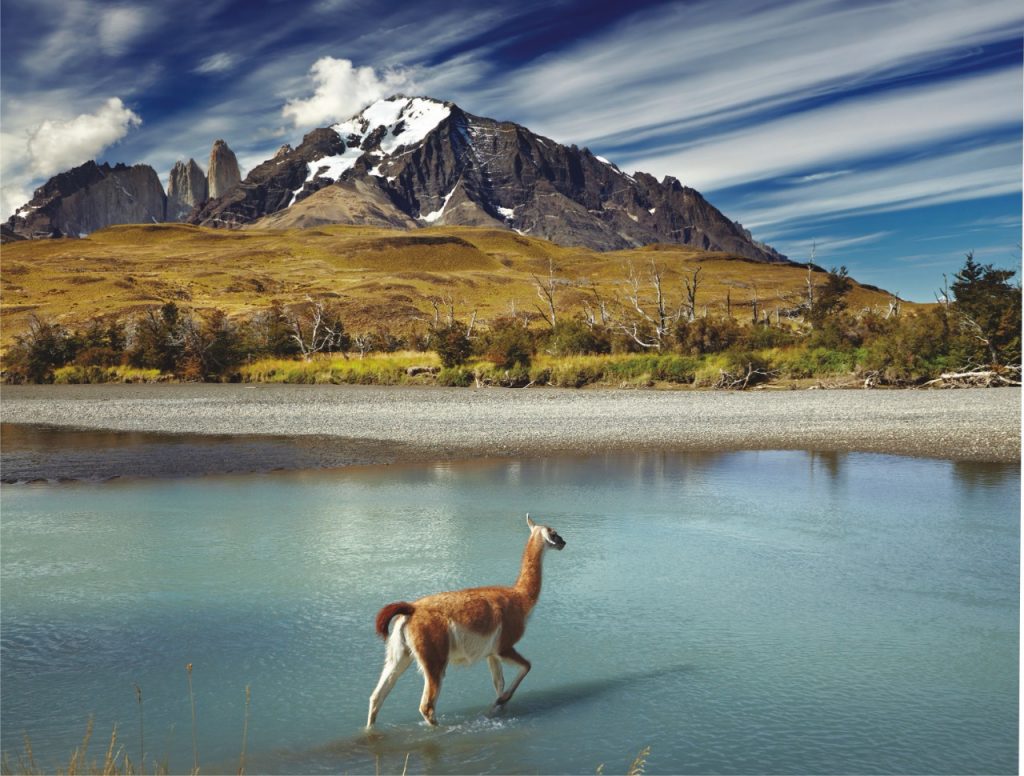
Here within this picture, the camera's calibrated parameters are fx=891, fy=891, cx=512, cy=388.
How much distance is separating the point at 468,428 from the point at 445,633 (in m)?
16.8

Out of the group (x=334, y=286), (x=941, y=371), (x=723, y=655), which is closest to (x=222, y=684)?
(x=723, y=655)

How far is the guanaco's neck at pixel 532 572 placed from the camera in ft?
18.7

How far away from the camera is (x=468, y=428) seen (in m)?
21.8

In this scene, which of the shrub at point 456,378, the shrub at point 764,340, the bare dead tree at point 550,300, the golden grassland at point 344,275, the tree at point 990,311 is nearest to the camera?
the tree at point 990,311

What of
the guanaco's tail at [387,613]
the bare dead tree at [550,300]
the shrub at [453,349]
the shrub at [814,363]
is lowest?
the guanaco's tail at [387,613]

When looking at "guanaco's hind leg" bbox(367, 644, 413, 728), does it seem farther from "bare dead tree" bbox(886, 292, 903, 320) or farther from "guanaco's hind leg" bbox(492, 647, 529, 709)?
"bare dead tree" bbox(886, 292, 903, 320)

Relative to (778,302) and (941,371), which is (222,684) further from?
(778,302)

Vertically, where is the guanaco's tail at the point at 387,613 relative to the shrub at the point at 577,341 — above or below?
below

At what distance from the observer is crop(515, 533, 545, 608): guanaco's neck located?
570 cm

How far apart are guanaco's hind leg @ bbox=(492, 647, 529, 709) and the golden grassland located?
48.3 m

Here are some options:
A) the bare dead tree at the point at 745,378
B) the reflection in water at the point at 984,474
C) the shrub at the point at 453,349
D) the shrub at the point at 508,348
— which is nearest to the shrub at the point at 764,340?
the bare dead tree at the point at 745,378

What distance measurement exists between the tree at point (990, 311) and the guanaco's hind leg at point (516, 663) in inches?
1075

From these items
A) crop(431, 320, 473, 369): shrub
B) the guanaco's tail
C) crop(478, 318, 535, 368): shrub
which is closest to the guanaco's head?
the guanaco's tail

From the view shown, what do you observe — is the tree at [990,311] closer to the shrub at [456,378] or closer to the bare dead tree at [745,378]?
the bare dead tree at [745,378]
